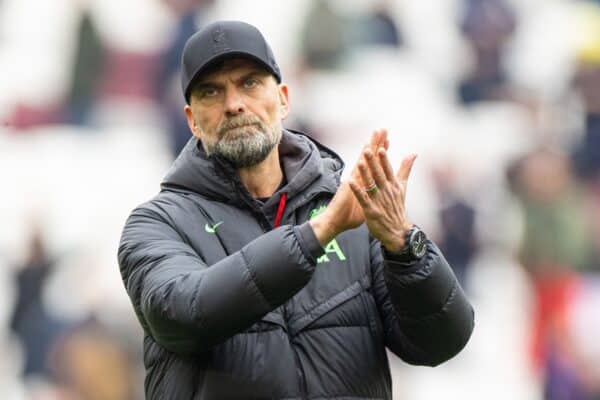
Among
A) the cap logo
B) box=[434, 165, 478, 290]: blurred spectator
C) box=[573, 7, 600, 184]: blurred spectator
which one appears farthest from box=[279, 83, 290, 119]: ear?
box=[573, 7, 600, 184]: blurred spectator

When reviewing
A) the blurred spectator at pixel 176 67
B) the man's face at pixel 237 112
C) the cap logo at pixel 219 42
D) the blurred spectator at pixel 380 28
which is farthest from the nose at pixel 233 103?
the blurred spectator at pixel 380 28

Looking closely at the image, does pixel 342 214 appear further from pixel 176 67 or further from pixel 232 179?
pixel 176 67

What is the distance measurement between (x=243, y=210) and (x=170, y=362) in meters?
0.45

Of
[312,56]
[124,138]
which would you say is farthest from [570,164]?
[124,138]

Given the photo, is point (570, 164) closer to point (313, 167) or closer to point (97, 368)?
point (97, 368)

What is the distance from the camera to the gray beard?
13.7 feet

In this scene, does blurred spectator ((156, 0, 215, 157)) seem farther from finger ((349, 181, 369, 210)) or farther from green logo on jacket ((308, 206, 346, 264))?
finger ((349, 181, 369, 210))

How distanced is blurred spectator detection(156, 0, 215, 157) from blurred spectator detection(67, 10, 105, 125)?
463 mm

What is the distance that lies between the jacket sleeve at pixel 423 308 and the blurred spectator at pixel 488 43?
699cm

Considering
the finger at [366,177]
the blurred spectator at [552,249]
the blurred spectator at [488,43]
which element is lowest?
the blurred spectator at [552,249]

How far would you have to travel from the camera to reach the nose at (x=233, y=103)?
4195 millimetres

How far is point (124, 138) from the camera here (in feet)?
34.8

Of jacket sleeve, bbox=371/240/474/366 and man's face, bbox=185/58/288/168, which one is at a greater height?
man's face, bbox=185/58/288/168

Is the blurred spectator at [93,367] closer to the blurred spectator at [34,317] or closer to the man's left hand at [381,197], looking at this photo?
the blurred spectator at [34,317]
